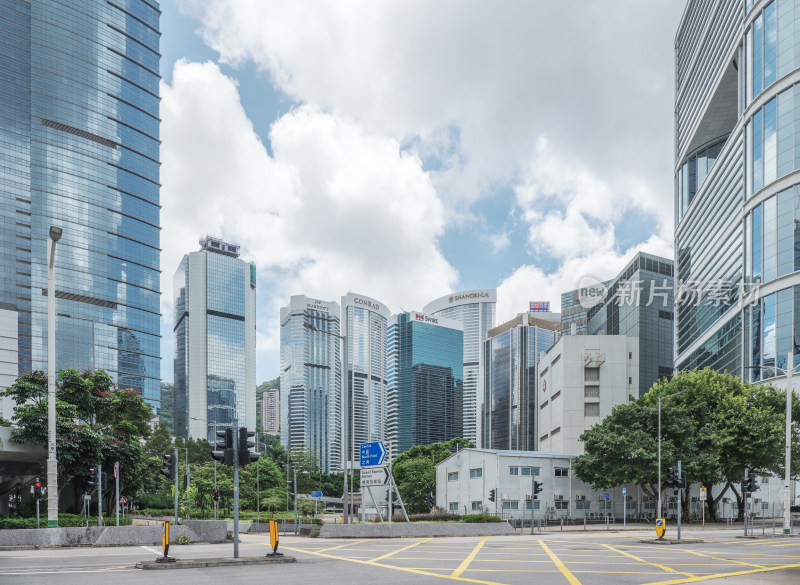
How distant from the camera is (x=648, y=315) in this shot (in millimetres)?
109062

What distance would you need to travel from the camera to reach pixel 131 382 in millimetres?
160875

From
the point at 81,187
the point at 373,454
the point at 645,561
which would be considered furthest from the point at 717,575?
the point at 81,187

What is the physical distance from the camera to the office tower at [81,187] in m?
146

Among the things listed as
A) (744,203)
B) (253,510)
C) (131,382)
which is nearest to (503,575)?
(744,203)

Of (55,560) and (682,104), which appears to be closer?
(55,560)

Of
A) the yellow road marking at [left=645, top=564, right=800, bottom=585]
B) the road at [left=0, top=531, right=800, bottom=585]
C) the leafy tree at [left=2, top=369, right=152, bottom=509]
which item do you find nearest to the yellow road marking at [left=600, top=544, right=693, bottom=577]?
the road at [left=0, top=531, right=800, bottom=585]

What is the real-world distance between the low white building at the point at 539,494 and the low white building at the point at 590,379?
71.9 ft

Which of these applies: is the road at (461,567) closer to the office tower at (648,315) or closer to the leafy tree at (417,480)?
the leafy tree at (417,480)

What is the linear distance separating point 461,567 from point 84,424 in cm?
3411

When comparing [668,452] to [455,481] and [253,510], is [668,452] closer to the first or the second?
[455,481]

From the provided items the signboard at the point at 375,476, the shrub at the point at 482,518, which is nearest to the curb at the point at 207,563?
the signboard at the point at 375,476

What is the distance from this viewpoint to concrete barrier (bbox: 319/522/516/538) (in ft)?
116

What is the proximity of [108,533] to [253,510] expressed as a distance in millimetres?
55613

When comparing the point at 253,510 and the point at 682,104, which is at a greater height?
the point at 682,104
